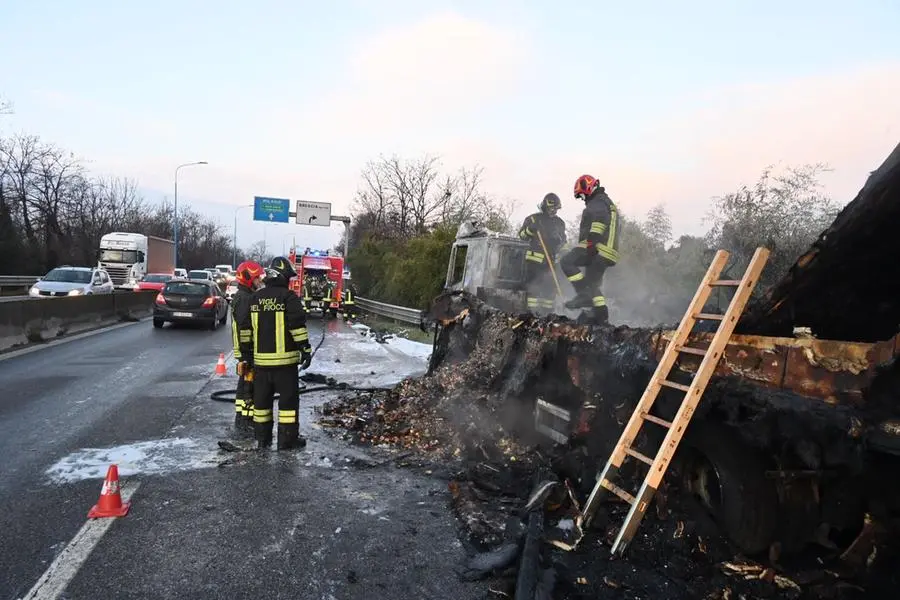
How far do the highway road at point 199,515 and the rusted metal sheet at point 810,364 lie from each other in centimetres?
191

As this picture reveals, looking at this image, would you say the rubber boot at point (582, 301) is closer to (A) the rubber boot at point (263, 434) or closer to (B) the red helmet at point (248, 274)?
(A) the rubber boot at point (263, 434)

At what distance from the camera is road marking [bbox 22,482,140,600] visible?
3177 mm

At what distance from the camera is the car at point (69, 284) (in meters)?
21.1

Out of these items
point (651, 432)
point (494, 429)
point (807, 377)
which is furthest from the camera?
point (494, 429)

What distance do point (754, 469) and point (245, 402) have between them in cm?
502

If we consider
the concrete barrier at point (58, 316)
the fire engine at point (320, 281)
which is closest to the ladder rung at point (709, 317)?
the concrete barrier at point (58, 316)

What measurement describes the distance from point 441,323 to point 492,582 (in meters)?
5.50

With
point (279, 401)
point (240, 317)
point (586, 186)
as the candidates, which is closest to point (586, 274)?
point (586, 186)

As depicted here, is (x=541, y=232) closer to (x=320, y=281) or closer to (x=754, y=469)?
(x=754, y=469)

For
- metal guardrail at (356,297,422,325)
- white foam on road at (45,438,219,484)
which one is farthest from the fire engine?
white foam on road at (45,438,219,484)

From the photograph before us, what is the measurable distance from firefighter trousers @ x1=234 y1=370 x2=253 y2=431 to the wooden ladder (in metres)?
3.91

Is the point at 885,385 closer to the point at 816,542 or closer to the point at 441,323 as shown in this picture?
the point at 816,542

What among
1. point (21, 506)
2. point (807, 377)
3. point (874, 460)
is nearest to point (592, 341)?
point (807, 377)

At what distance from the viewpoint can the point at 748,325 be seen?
12.3 ft
